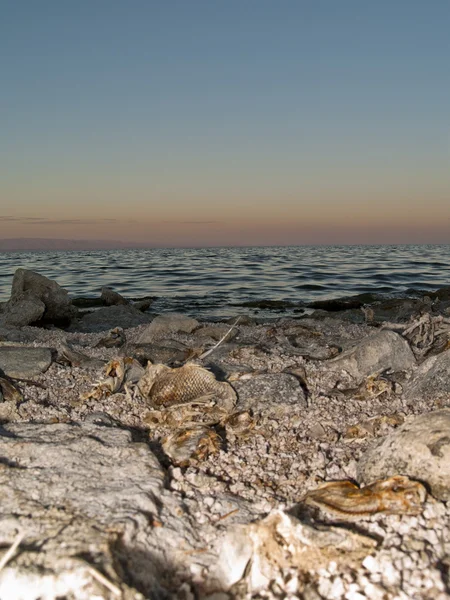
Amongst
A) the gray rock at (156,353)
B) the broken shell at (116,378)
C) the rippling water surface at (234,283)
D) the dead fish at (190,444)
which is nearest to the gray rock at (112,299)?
the rippling water surface at (234,283)

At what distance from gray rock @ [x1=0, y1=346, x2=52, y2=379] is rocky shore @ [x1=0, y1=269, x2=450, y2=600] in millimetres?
19

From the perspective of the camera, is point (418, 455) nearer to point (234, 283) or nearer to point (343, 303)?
point (343, 303)

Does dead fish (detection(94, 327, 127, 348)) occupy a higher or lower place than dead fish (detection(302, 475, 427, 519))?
lower

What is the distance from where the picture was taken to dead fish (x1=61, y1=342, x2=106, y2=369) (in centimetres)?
529

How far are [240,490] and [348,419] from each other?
4.52 ft

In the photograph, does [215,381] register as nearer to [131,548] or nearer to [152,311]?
[131,548]

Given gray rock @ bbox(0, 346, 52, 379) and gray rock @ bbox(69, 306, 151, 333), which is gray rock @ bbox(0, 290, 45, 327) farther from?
gray rock @ bbox(0, 346, 52, 379)

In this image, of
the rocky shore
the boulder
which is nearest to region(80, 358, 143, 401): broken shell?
the rocky shore

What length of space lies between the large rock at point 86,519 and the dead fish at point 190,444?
0.21 m

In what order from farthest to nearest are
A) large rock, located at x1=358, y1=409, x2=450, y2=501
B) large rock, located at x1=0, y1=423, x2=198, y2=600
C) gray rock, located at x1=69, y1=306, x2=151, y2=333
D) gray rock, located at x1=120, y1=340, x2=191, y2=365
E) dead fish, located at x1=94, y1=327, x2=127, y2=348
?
gray rock, located at x1=69, y1=306, x2=151, y2=333 < dead fish, located at x1=94, y1=327, x2=127, y2=348 < gray rock, located at x1=120, y1=340, x2=191, y2=365 < large rock, located at x1=358, y1=409, x2=450, y2=501 < large rock, located at x1=0, y1=423, x2=198, y2=600

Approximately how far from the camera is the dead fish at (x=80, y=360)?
529cm

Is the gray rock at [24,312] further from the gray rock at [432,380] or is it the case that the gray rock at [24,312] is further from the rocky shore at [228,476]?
the gray rock at [432,380]

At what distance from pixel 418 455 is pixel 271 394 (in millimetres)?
1615

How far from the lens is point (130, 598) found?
5.80 feet
